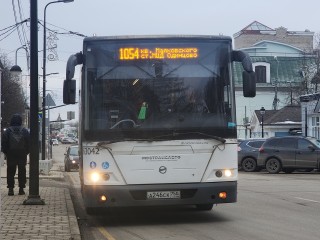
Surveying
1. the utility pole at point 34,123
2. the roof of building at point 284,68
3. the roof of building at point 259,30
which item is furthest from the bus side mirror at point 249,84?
the roof of building at point 259,30

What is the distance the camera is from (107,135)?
10047mm

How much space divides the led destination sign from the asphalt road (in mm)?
2988

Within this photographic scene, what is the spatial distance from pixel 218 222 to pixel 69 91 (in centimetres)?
361

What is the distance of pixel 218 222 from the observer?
10.9 meters

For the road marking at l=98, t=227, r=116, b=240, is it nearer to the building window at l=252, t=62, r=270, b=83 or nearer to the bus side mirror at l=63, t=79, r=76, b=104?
the bus side mirror at l=63, t=79, r=76, b=104

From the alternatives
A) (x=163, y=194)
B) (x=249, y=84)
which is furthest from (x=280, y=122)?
(x=163, y=194)

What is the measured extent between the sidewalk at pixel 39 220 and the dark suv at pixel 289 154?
15590 mm

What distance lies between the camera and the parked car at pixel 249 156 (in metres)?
30.6

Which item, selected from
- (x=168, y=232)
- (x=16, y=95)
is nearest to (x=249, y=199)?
(x=168, y=232)

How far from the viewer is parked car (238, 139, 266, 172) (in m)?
30.6

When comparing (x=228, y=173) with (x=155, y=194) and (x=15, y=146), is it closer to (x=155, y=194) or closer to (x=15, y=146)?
(x=155, y=194)

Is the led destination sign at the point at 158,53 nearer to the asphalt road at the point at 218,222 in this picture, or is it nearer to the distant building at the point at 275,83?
the asphalt road at the point at 218,222

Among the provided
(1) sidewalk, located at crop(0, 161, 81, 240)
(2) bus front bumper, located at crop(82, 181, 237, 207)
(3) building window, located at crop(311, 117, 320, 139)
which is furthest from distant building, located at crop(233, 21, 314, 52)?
(2) bus front bumper, located at crop(82, 181, 237, 207)

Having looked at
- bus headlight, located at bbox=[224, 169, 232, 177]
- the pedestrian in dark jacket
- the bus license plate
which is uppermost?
the pedestrian in dark jacket
